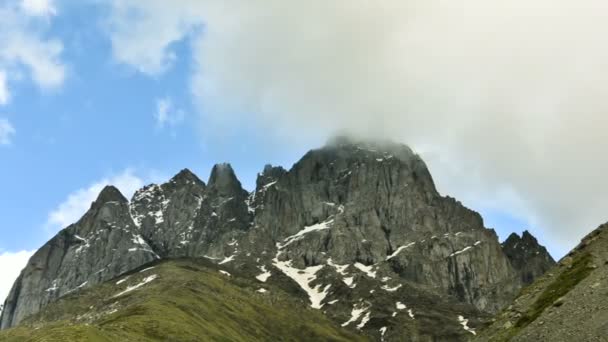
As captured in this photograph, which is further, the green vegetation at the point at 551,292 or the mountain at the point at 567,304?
the green vegetation at the point at 551,292

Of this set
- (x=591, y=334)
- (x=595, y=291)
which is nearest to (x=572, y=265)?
(x=595, y=291)

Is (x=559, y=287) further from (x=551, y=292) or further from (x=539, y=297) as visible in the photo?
(x=539, y=297)

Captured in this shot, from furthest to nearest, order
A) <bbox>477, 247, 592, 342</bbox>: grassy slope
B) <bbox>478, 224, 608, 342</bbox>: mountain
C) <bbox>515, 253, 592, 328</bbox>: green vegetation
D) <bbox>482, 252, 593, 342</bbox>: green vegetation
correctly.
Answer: <bbox>477, 247, 592, 342</bbox>: grassy slope
<bbox>515, 253, 592, 328</bbox>: green vegetation
<bbox>482, 252, 593, 342</bbox>: green vegetation
<bbox>478, 224, 608, 342</bbox>: mountain

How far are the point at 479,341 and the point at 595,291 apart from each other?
14680 millimetres

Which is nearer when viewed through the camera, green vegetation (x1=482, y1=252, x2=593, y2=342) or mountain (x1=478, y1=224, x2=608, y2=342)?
mountain (x1=478, y1=224, x2=608, y2=342)

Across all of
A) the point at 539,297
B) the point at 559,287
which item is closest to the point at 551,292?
the point at 559,287

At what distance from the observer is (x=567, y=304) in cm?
5438

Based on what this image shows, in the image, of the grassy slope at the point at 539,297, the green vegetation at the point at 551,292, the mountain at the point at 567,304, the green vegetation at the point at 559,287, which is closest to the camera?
the mountain at the point at 567,304

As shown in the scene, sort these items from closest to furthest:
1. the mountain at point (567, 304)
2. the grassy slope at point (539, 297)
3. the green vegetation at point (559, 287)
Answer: the mountain at point (567, 304)
the green vegetation at point (559, 287)
the grassy slope at point (539, 297)

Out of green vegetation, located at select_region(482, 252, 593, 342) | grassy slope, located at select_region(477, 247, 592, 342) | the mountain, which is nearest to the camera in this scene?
the mountain

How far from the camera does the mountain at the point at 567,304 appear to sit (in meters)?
49.1

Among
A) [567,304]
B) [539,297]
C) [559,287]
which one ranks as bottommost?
[567,304]

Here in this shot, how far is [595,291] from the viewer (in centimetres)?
5350

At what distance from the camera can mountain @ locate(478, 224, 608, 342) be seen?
4912cm
